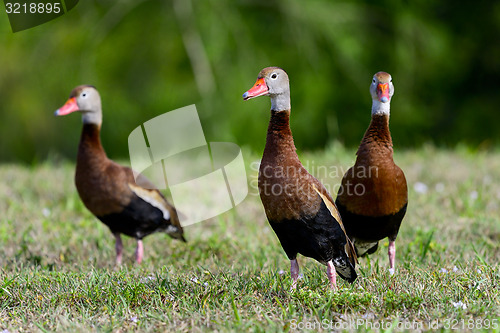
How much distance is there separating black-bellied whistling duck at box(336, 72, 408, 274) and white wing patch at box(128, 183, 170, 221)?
136cm

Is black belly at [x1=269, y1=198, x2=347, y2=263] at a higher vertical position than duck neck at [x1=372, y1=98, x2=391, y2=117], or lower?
lower

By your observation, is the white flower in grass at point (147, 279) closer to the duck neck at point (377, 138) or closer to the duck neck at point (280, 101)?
the duck neck at point (280, 101)

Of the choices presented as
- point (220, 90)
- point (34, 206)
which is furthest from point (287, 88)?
point (220, 90)

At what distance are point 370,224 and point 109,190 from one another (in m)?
1.65

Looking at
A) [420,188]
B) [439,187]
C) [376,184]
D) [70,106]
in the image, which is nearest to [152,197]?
[70,106]

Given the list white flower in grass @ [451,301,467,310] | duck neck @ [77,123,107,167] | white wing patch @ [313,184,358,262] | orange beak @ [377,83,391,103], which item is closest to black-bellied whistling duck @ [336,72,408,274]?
orange beak @ [377,83,391,103]

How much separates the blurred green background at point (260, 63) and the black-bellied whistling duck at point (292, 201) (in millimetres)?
5074

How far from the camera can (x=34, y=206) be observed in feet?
16.2

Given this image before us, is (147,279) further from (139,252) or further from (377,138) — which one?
(377,138)

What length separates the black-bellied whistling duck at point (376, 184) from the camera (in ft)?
9.40

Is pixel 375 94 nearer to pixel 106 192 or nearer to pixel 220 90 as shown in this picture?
pixel 106 192

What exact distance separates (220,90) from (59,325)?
593 cm

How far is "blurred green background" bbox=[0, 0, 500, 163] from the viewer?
818 cm

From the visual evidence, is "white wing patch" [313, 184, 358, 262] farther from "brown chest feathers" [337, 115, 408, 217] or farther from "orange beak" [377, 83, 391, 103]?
"orange beak" [377, 83, 391, 103]
